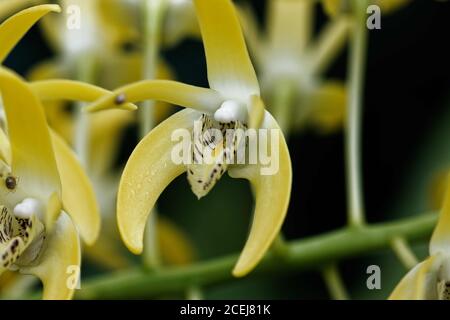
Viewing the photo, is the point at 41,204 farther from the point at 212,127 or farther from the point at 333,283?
the point at 333,283

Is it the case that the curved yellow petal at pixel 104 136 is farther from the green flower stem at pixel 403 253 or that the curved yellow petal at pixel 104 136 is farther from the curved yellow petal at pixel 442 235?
the curved yellow petal at pixel 442 235

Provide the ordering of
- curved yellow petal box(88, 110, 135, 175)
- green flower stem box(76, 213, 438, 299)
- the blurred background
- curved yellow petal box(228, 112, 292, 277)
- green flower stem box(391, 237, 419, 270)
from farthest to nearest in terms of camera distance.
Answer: the blurred background < curved yellow petal box(88, 110, 135, 175) < green flower stem box(76, 213, 438, 299) < green flower stem box(391, 237, 419, 270) < curved yellow petal box(228, 112, 292, 277)

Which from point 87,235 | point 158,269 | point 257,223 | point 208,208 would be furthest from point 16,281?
point 257,223

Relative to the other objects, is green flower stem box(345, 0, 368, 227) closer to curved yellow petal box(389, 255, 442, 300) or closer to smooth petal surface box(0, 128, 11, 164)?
curved yellow petal box(389, 255, 442, 300)

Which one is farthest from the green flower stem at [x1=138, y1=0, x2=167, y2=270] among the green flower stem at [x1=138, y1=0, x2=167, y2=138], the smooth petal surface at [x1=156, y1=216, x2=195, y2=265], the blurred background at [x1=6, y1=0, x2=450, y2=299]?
the blurred background at [x1=6, y1=0, x2=450, y2=299]

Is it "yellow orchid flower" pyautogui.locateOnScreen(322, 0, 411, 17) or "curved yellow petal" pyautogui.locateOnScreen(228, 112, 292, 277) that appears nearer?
"curved yellow petal" pyautogui.locateOnScreen(228, 112, 292, 277)

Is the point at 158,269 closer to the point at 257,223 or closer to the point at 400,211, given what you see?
the point at 257,223
